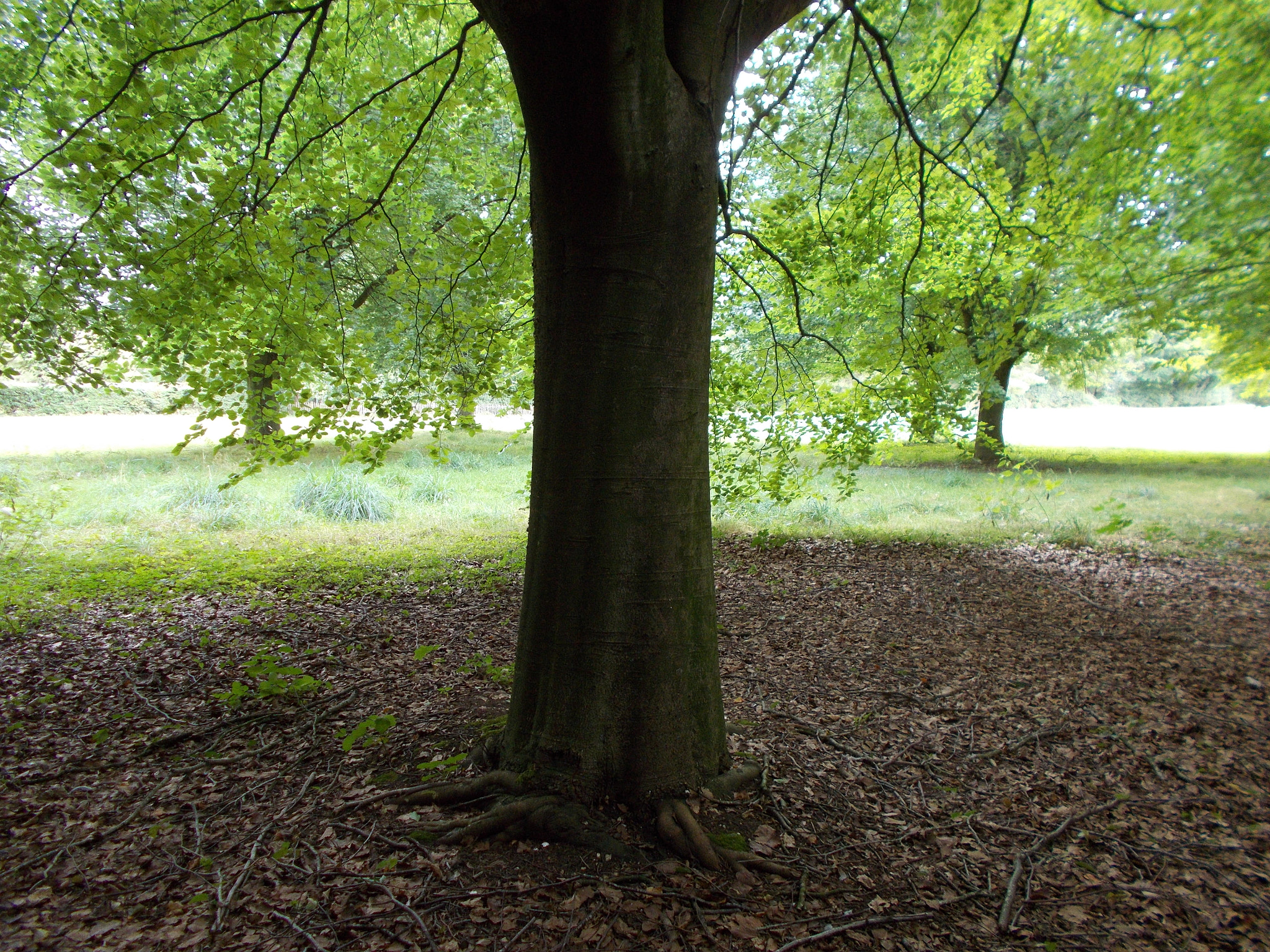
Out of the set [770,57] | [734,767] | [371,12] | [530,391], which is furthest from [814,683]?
[371,12]

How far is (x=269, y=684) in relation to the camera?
390cm

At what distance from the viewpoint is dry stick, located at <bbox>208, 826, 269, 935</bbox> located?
6.79 feet

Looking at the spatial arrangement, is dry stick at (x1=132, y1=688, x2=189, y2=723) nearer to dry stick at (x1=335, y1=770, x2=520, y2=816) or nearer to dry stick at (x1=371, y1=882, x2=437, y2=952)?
dry stick at (x1=335, y1=770, x2=520, y2=816)

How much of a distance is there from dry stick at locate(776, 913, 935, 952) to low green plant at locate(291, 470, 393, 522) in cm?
905

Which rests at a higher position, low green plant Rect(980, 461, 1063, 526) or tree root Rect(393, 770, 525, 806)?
low green plant Rect(980, 461, 1063, 526)

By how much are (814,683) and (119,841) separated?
3729 mm

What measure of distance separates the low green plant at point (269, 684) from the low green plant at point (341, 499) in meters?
5.74

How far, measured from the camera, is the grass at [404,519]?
22.4ft

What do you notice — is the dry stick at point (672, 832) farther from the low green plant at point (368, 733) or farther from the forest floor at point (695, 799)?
the low green plant at point (368, 733)

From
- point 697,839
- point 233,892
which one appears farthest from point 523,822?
point 233,892

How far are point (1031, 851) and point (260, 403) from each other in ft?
17.5

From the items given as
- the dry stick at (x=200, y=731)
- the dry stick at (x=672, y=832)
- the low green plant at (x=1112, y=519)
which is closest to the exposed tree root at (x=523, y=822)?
the dry stick at (x=672, y=832)

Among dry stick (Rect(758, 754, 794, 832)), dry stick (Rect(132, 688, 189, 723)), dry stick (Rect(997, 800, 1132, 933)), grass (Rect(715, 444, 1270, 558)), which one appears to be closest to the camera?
dry stick (Rect(997, 800, 1132, 933))

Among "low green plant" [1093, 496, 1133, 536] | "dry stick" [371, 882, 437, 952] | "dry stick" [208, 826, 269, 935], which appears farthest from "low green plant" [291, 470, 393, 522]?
"low green plant" [1093, 496, 1133, 536]
